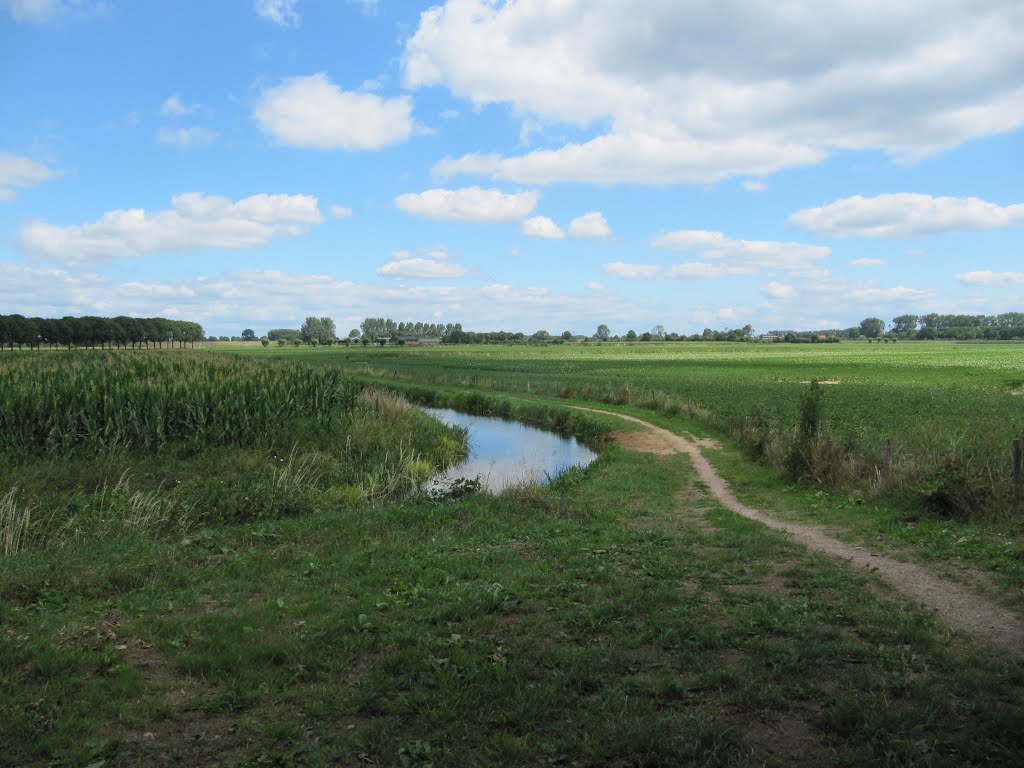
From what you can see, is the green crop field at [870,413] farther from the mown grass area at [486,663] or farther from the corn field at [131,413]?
the corn field at [131,413]

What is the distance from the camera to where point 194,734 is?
4.87 metres

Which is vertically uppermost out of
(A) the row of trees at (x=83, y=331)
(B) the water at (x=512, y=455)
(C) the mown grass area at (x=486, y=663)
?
(A) the row of trees at (x=83, y=331)

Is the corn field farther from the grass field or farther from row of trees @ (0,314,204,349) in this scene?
row of trees @ (0,314,204,349)

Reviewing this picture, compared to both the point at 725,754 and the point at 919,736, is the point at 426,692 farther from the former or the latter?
the point at 919,736

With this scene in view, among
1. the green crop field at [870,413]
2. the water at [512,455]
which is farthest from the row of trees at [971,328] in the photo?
the water at [512,455]

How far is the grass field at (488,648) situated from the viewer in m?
4.59

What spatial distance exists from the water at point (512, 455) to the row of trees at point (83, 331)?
93.1 meters

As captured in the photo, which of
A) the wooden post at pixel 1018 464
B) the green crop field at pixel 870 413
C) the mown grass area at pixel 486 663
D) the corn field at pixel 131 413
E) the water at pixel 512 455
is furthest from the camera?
the water at pixel 512 455

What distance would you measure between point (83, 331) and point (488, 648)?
12439 centimetres

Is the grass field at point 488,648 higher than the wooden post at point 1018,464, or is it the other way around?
the wooden post at point 1018,464

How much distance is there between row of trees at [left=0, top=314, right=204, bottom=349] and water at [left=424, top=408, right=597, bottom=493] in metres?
93.1

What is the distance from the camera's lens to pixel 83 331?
10850cm

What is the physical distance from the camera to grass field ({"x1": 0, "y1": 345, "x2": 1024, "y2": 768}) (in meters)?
4.59

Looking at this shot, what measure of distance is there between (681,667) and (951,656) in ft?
7.51
